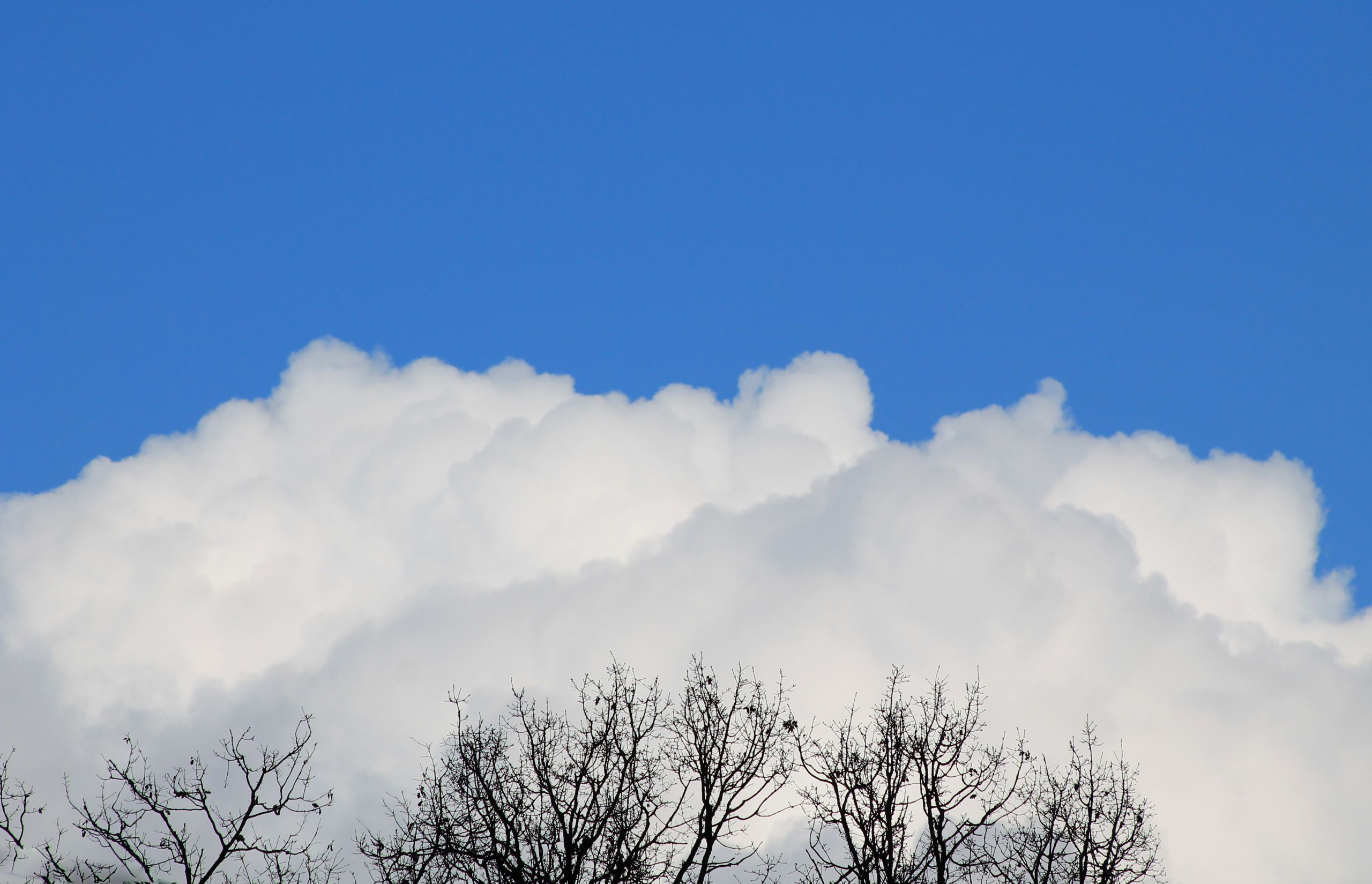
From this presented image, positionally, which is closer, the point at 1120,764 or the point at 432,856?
the point at 432,856

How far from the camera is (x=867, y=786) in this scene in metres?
26.6

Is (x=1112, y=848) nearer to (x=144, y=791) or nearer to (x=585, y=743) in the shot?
(x=585, y=743)

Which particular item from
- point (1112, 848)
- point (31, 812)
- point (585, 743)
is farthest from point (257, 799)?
point (1112, 848)

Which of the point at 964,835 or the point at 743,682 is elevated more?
the point at 743,682

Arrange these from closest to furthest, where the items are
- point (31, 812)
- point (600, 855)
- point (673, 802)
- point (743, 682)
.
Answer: point (31, 812), point (600, 855), point (673, 802), point (743, 682)

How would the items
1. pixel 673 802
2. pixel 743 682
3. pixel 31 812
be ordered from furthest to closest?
1. pixel 743 682
2. pixel 673 802
3. pixel 31 812

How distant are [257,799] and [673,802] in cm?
852

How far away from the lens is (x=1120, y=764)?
2827 cm

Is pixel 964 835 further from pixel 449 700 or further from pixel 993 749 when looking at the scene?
pixel 449 700

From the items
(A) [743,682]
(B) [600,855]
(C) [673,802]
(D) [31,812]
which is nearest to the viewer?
(D) [31,812]

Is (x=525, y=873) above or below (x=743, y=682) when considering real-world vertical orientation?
below

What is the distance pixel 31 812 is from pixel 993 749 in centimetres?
1948

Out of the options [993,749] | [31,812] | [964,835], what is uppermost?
[993,749]

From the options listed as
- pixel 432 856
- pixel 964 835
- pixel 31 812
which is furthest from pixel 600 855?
pixel 31 812
